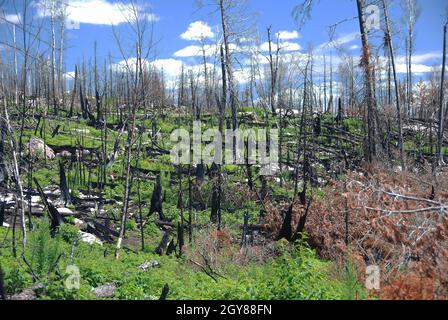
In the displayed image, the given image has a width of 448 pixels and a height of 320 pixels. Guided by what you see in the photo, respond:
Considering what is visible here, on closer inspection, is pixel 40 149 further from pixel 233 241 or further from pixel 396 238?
pixel 396 238

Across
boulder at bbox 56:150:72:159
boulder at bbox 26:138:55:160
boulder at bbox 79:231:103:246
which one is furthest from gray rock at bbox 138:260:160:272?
boulder at bbox 56:150:72:159

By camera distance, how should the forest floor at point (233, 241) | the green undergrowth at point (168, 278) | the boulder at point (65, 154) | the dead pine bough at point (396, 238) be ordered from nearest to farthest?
the dead pine bough at point (396, 238) → the green undergrowth at point (168, 278) → the forest floor at point (233, 241) → the boulder at point (65, 154)

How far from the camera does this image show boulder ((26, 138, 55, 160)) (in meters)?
20.2

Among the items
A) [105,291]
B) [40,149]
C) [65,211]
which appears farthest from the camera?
[40,149]

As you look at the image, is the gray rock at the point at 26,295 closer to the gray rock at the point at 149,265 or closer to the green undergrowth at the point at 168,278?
the green undergrowth at the point at 168,278

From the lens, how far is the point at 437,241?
6.51 metres

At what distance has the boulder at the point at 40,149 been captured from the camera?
20158 millimetres

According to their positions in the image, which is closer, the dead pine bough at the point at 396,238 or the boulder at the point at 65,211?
the dead pine bough at the point at 396,238

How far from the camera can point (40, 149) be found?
2066cm

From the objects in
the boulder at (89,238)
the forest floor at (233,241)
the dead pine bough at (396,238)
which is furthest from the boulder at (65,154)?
the dead pine bough at (396,238)

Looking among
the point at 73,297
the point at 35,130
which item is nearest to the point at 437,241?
the point at 73,297

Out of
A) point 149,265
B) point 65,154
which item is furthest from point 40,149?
point 149,265

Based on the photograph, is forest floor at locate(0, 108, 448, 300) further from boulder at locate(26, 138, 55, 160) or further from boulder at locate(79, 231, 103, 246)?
boulder at locate(26, 138, 55, 160)

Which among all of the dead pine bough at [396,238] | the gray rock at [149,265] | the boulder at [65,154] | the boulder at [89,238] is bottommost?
the gray rock at [149,265]
